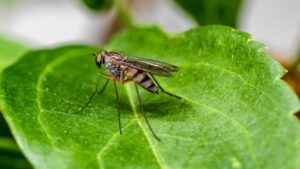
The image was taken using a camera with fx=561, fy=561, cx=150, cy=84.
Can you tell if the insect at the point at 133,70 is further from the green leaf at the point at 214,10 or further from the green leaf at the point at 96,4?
the green leaf at the point at 214,10

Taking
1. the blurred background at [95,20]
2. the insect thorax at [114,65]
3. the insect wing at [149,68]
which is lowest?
the blurred background at [95,20]

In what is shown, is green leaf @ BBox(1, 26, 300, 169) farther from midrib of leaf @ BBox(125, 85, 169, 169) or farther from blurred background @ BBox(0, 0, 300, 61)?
blurred background @ BBox(0, 0, 300, 61)

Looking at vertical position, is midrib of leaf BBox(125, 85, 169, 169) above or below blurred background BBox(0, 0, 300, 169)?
above

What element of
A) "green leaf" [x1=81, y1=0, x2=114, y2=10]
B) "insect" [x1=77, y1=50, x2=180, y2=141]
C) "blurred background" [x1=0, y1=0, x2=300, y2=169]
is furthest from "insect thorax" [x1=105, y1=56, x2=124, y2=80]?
"blurred background" [x1=0, y1=0, x2=300, y2=169]

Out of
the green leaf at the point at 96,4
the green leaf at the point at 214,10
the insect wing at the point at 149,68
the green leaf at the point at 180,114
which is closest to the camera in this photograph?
the green leaf at the point at 180,114

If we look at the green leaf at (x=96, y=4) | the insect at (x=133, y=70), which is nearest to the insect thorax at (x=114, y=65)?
the insect at (x=133, y=70)

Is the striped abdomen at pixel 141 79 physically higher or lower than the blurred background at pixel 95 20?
higher
